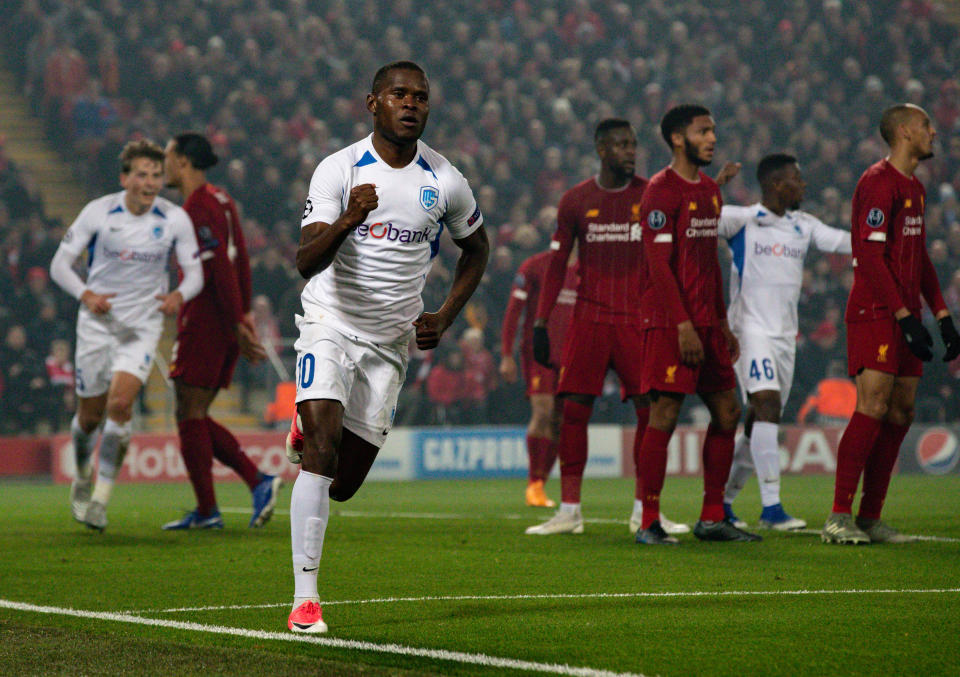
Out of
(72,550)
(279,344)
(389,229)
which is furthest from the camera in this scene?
(279,344)

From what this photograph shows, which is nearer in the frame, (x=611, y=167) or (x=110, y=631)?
(x=110, y=631)

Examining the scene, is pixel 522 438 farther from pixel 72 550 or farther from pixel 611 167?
pixel 72 550

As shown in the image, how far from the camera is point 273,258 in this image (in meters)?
18.1

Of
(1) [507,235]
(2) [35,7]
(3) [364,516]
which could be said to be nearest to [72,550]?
(3) [364,516]

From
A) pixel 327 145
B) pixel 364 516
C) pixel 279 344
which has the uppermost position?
pixel 327 145

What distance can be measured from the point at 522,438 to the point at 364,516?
7457mm

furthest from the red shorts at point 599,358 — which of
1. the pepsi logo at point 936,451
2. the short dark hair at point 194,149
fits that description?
the pepsi logo at point 936,451

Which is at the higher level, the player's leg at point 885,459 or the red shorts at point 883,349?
the red shorts at point 883,349

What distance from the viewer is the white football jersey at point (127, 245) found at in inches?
373

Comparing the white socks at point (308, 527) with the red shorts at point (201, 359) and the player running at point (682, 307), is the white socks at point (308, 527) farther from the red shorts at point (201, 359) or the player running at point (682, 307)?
the red shorts at point (201, 359)

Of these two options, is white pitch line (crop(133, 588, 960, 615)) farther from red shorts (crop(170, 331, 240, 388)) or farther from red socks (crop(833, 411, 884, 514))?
red shorts (crop(170, 331, 240, 388))

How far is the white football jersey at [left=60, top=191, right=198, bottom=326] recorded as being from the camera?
948 cm

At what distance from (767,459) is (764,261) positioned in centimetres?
137

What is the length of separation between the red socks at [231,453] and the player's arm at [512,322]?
3.21 meters
